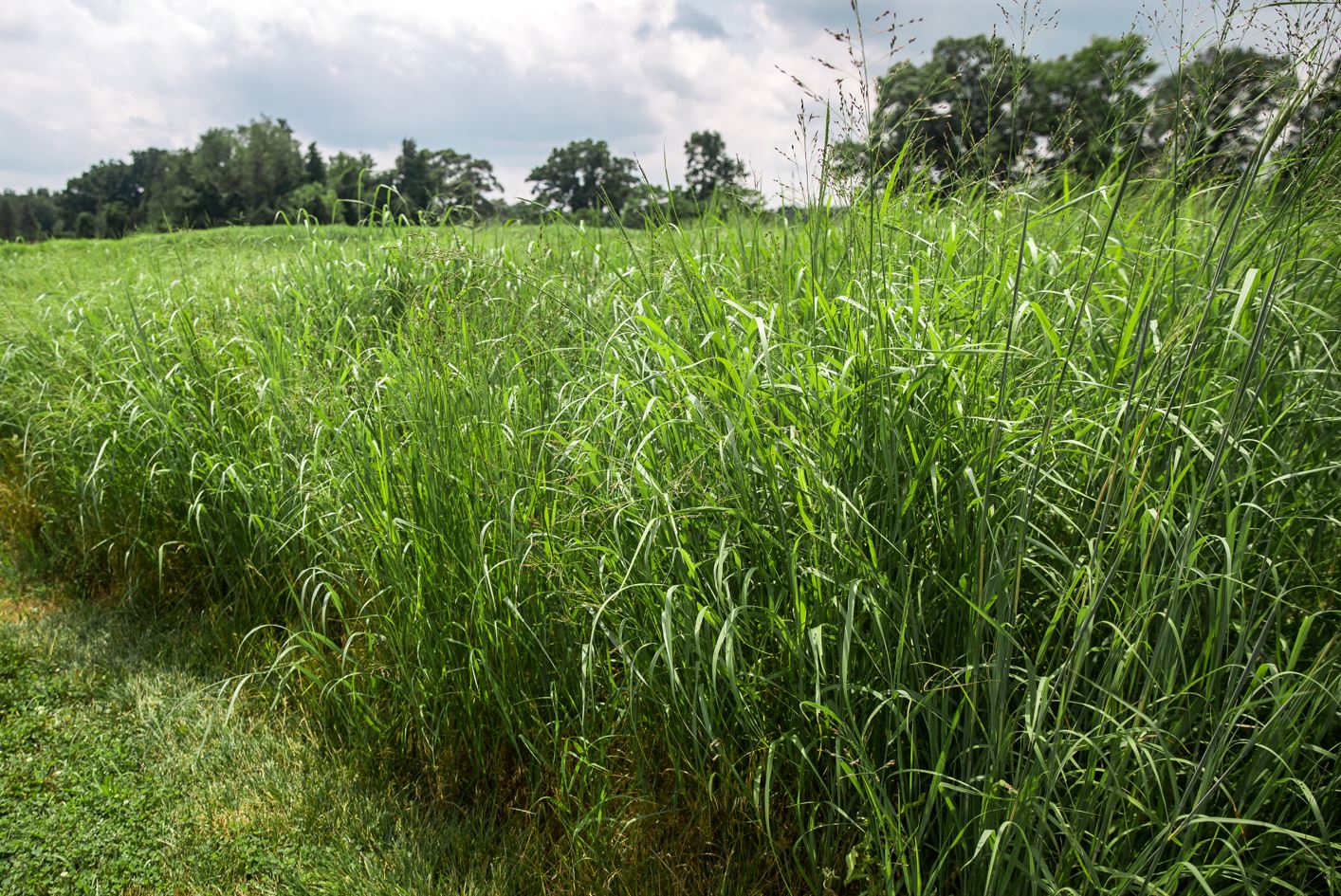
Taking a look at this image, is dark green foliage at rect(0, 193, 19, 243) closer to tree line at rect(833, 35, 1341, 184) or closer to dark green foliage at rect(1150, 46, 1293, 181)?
tree line at rect(833, 35, 1341, 184)

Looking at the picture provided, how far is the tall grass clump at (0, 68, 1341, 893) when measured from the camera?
142 centimetres

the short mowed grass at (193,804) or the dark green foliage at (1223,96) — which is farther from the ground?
the dark green foliage at (1223,96)

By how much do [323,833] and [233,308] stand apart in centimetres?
288

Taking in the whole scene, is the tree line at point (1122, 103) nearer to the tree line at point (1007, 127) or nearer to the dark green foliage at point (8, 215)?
the tree line at point (1007, 127)

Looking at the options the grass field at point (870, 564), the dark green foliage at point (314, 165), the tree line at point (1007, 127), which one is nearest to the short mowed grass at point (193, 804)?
the grass field at point (870, 564)

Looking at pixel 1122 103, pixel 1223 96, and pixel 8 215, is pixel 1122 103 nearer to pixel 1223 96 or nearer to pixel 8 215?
pixel 1223 96

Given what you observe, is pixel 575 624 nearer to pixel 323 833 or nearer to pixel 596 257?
pixel 323 833

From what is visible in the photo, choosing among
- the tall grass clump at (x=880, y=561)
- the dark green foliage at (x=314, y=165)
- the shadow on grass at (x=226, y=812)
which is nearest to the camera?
the tall grass clump at (x=880, y=561)

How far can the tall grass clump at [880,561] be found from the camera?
1.42m

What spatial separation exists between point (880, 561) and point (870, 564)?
0.10ft

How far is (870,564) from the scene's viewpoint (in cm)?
163

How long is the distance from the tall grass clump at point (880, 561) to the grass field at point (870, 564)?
14 mm

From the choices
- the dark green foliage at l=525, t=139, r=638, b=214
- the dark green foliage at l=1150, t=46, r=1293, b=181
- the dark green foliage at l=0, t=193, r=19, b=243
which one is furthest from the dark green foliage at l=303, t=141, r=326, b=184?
the dark green foliage at l=1150, t=46, r=1293, b=181

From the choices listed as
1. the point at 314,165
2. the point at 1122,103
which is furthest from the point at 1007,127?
the point at 314,165
